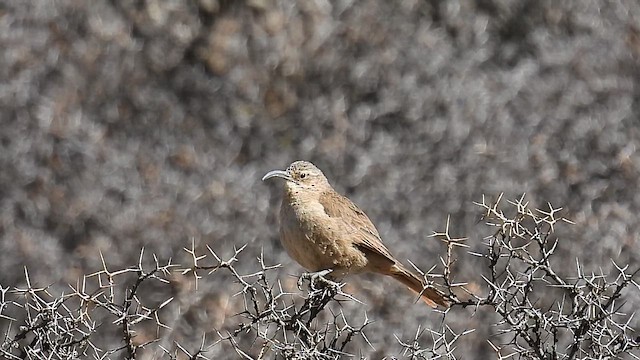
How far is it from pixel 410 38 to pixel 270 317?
7.43 metres

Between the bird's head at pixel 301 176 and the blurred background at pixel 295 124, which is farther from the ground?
the bird's head at pixel 301 176

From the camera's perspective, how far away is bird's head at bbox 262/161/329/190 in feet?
19.6

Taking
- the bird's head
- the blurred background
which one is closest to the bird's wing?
the bird's head

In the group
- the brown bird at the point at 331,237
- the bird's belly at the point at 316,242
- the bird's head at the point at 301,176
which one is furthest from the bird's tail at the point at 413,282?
the bird's head at the point at 301,176

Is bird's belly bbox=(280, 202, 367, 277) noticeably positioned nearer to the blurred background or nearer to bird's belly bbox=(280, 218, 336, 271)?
bird's belly bbox=(280, 218, 336, 271)

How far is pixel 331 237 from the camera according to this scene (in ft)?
18.3

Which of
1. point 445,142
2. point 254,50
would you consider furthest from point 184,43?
point 445,142

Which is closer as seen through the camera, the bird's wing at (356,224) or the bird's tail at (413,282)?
the bird's tail at (413,282)

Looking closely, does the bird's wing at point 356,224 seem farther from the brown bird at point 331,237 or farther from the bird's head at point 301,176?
the bird's head at point 301,176

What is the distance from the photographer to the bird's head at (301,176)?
235 inches

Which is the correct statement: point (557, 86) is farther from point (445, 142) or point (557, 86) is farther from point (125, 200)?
point (125, 200)

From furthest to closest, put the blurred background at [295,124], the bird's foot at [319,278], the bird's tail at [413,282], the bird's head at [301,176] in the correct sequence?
the blurred background at [295,124], the bird's head at [301,176], the bird's tail at [413,282], the bird's foot at [319,278]

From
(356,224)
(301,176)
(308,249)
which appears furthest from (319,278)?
(301,176)

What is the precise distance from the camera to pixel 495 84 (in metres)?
11.1
